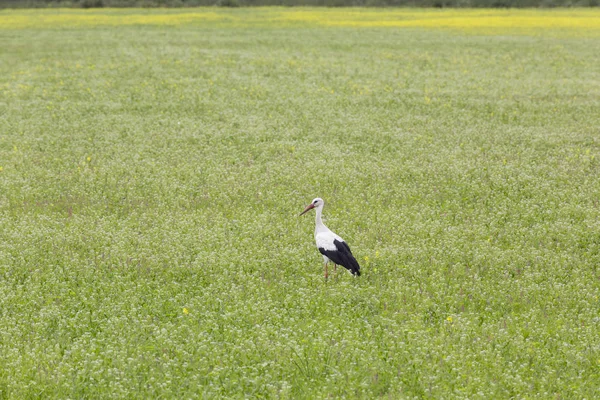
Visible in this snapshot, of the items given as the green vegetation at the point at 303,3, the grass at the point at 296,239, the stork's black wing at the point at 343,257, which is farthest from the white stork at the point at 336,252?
the green vegetation at the point at 303,3

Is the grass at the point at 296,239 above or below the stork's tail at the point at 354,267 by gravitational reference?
below

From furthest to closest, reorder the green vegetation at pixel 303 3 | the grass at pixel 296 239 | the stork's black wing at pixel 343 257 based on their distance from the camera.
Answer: the green vegetation at pixel 303 3
the stork's black wing at pixel 343 257
the grass at pixel 296 239

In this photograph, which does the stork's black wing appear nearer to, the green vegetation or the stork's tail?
the stork's tail

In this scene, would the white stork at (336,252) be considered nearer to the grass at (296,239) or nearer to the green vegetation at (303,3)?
the grass at (296,239)

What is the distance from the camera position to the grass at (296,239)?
10117 mm

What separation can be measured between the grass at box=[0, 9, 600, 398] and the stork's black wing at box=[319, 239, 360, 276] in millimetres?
332

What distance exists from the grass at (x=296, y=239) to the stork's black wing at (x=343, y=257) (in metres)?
0.33

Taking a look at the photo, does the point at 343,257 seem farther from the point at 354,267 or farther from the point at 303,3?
the point at 303,3

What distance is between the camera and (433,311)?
39.2 feet

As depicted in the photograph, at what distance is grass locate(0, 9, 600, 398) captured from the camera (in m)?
10.1

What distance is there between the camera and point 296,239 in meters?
15.1

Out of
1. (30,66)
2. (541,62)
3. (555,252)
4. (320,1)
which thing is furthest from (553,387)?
(320,1)

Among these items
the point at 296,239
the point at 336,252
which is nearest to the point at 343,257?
the point at 336,252

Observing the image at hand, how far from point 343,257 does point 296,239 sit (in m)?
2.73
